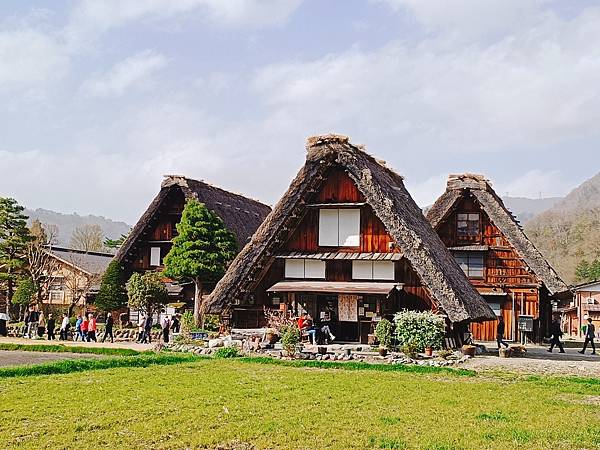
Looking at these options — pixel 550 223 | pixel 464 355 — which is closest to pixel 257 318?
pixel 464 355

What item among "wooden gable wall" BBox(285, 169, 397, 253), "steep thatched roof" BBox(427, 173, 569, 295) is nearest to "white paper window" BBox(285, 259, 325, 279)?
"wooden gable wall" BBox(285, 169, 397, 253)

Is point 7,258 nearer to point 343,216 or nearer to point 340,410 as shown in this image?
point 343,216

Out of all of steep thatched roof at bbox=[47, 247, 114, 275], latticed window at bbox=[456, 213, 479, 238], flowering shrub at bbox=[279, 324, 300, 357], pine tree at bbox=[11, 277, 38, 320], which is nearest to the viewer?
flowering shrub at bbox=[279, 324, 300, 357]

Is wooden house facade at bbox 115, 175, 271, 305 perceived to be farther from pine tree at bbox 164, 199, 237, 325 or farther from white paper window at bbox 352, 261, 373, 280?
white paper window at bbox 352, 261, 373, 280

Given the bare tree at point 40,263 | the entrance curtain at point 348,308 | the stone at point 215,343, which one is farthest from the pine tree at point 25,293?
the entrance curtain at point 348,308

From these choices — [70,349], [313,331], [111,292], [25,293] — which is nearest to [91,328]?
[70,349]

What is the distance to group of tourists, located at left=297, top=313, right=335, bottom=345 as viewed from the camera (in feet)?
83.3

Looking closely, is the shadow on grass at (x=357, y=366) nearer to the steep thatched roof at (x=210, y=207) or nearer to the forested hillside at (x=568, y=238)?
the steep thatched roof at (x=210, y=207)

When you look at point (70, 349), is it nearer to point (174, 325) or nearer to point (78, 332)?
point (78, 332)

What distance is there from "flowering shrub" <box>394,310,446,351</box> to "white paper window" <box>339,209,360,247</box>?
15.8 feet

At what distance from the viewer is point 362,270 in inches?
1060

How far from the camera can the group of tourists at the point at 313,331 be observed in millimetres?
25391

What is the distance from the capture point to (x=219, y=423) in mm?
10531

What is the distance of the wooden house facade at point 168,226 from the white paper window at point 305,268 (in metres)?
10.6
